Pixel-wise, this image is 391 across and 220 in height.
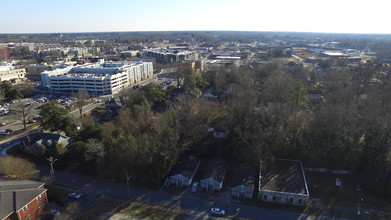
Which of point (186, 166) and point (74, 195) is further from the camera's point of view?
A: point (186, 166)

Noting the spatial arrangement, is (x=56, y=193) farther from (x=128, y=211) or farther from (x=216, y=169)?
(x=216, y=169)

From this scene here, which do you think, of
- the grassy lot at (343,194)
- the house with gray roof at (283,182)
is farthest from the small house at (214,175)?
the grassy lot at (343,194)

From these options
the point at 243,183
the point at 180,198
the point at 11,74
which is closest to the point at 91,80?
the point at 11,74

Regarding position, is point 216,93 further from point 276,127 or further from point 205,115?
point 276,127

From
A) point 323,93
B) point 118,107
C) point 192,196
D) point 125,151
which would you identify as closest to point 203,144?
point 192,196

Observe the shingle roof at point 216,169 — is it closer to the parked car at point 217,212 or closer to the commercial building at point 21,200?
the parked car at point 217,212

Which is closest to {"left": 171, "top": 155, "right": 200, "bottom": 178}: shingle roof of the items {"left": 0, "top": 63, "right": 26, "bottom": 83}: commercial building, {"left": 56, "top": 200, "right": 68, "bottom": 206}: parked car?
{"left": 56, "top": 200, "right": 68, "bottom": 206}: parked car
